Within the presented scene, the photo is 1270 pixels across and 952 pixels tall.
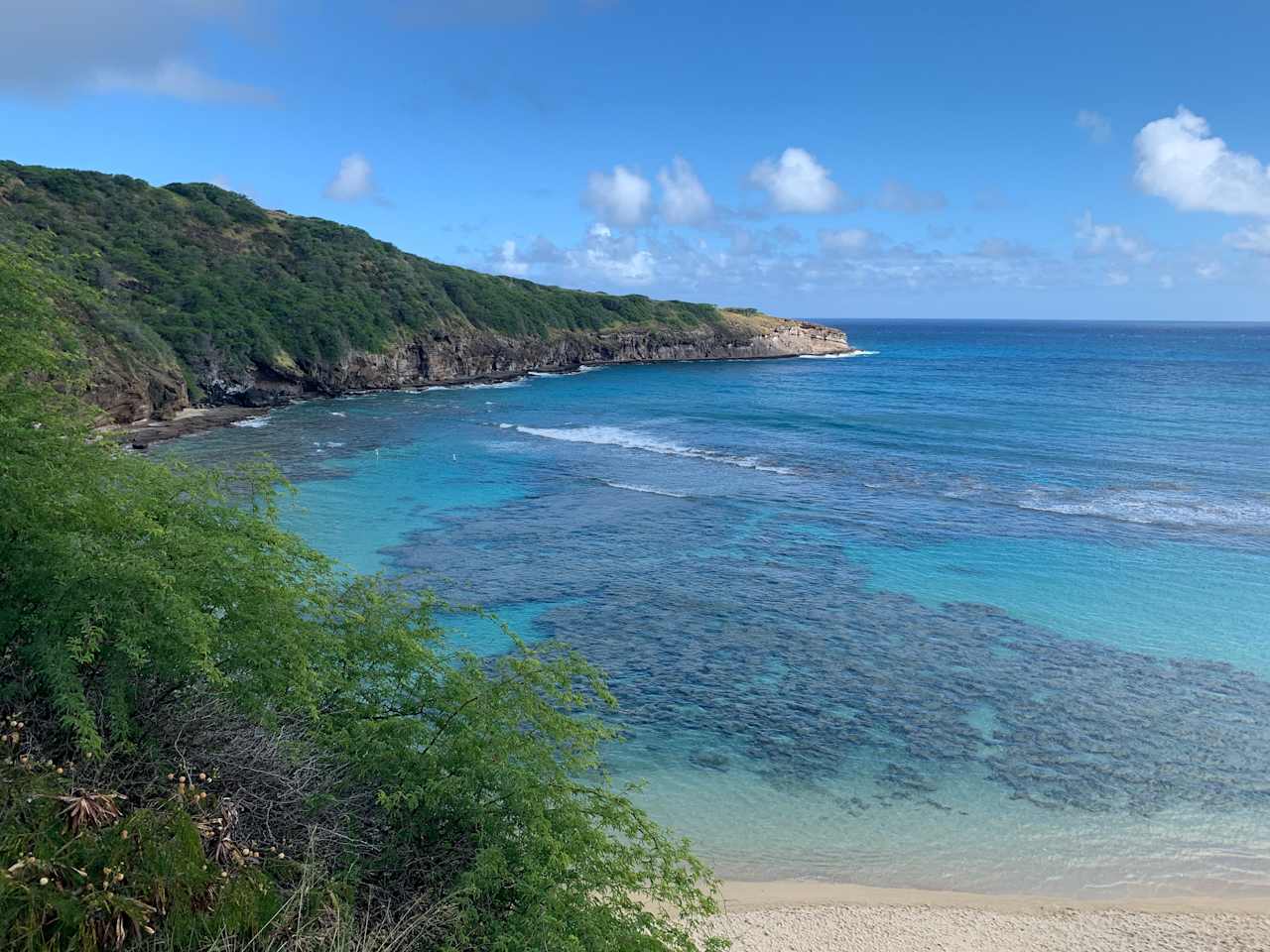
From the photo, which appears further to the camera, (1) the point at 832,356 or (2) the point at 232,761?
Result: (1) the point at 832,356

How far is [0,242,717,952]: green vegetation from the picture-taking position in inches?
293

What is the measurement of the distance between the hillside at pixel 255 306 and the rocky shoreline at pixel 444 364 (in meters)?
0.16

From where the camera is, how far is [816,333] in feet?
455

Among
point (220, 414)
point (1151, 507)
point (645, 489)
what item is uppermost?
point (220, 414)

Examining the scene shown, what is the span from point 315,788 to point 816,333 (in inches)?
5337

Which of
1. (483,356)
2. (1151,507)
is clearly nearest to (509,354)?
(483,356)

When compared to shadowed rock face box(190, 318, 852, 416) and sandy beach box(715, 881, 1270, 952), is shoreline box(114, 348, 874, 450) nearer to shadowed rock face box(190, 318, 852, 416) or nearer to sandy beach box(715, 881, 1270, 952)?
shadowed rock face box(190, 318, 852, 416)

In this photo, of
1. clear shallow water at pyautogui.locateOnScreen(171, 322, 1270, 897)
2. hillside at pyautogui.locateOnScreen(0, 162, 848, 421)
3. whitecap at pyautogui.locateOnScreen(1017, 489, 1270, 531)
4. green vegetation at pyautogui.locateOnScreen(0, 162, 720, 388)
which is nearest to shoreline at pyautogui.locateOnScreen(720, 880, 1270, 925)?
clear shallow water at pyautogui.locateOnScreen(171, 322, 1270, 897)

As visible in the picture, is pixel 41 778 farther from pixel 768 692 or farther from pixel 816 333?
pixel 816 333

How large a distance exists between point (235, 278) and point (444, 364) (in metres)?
19.8

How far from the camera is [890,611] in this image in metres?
25.0

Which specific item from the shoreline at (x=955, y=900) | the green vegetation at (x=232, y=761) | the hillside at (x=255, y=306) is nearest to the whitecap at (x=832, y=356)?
the hillside at (x=255, y=306)

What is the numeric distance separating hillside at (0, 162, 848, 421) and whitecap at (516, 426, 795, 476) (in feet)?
73.9

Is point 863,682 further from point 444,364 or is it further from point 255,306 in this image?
point 444,364
